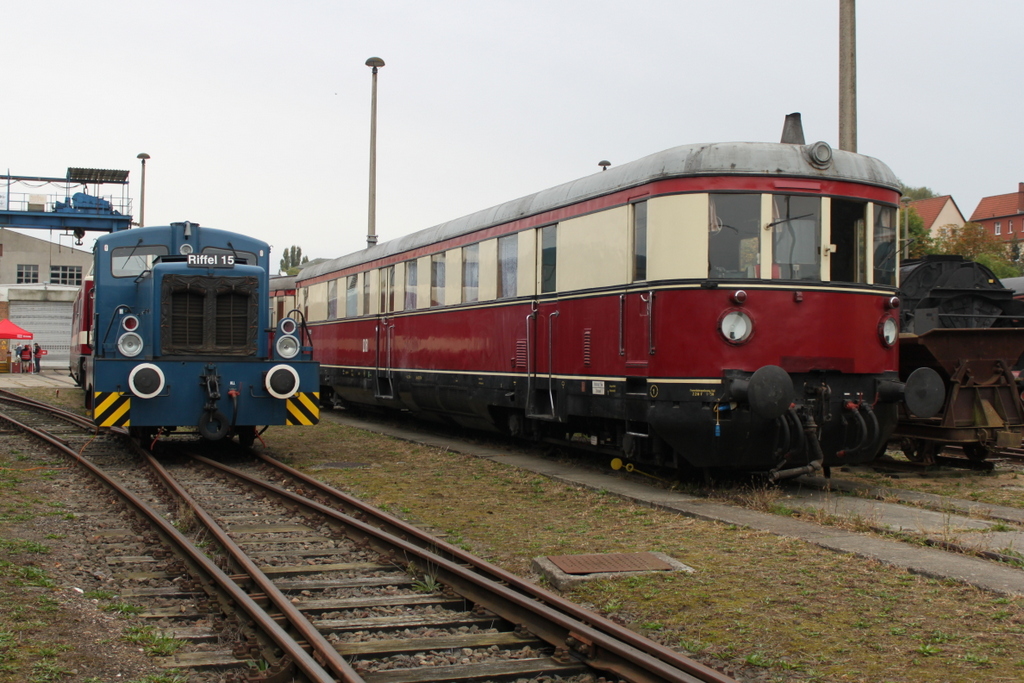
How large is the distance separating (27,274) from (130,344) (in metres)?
55.8

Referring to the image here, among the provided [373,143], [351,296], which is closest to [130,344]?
A: [351,296]

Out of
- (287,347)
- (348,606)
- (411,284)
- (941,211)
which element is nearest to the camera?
(348,606)

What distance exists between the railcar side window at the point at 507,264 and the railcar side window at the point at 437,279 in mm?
2082

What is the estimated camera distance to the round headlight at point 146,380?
1179 cm

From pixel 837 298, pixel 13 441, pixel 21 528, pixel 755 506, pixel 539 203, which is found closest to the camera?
pixel 21 528

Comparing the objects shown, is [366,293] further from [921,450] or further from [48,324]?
[48,324]

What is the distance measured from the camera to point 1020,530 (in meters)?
8.13

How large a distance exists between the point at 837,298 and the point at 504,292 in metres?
4.88

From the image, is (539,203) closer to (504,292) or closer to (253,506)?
(504,292)

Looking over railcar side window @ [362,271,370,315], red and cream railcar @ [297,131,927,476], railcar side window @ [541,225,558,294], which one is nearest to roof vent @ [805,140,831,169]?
red and cream railcar @ [297,131,927,476]

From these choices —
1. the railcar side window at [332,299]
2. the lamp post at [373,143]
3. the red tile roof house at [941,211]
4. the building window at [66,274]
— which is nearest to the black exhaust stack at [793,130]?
the railcar side window at [332,299]

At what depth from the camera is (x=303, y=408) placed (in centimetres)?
1284

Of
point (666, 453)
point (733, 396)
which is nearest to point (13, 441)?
point (666, 453)

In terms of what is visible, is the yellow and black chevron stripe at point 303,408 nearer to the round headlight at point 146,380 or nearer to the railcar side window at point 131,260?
the round headlight at point 146,380
